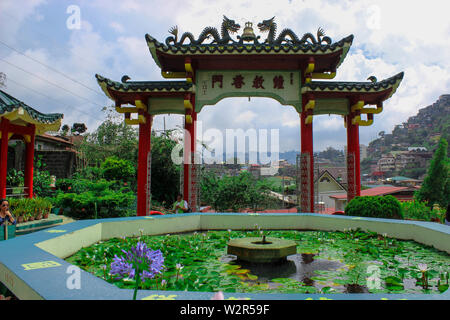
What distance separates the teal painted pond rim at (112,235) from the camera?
1.98m

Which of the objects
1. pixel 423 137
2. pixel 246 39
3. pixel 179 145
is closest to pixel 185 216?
pixel 246 39

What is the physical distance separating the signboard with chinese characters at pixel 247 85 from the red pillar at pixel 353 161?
73.6 inches

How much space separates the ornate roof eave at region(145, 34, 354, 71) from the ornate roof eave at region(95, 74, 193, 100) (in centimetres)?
90

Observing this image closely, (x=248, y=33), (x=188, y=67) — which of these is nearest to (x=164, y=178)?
(x=188, y=67)

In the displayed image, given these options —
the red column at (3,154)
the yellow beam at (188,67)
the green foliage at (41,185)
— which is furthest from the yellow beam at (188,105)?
the green foliage at (41,185)

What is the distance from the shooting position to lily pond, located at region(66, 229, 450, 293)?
126 inches

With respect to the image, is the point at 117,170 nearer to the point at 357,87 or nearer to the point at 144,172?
the point at 144,172

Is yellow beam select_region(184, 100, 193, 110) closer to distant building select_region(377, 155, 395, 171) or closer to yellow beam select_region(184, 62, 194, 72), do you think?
yellow beam select_region(184, 62, 194, 72)

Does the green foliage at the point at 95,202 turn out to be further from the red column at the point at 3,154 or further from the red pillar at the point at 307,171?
the red pillar at the point at 307,171

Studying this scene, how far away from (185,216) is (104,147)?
1415cm

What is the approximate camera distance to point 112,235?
19.6 ft

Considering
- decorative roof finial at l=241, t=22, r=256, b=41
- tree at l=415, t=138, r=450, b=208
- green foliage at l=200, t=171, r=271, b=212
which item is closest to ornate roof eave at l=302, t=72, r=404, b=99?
decorative roof finial at l=241, t=22, r=256, b=41
